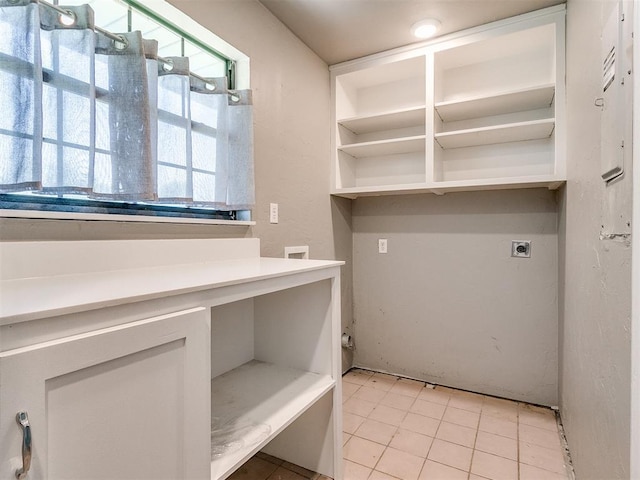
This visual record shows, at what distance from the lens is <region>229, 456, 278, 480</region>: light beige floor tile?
1496mm

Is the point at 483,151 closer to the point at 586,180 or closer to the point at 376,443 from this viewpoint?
the point at 586,180

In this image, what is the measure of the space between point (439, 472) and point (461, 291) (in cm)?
115

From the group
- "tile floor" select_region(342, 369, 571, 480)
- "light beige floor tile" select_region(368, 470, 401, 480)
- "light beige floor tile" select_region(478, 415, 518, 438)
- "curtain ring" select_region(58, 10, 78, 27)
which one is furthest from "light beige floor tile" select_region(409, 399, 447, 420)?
"curtain ring" select_region(58, 10, 78, 27)

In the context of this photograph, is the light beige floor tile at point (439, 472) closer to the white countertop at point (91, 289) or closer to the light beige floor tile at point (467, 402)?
the light beige floor tile at point (467, 402)

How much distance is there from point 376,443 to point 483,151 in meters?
1.88

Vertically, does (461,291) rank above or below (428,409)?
above

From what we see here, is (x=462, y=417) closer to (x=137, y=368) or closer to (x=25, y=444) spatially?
(x=137, y=368)

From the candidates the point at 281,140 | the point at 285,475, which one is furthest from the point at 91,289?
the point at 281,140

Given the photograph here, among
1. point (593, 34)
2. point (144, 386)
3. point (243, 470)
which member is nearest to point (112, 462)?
point (144, 386)

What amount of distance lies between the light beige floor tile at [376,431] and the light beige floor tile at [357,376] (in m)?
0.53

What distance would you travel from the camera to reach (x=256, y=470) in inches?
60.5

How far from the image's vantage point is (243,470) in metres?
1.54

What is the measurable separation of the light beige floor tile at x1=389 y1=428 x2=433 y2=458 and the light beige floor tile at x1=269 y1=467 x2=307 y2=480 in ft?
1.66

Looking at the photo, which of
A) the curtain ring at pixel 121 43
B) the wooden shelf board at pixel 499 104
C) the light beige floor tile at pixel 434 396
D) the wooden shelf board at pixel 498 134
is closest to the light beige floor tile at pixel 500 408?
the light beige floor tile at pixel 434 396
